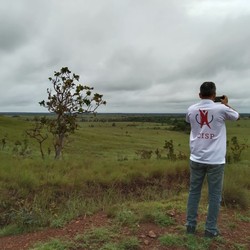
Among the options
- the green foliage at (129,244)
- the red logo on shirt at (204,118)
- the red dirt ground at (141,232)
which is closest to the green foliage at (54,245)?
the red dirt ground at (141,232)

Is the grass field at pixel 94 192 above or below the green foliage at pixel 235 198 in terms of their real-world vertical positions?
below

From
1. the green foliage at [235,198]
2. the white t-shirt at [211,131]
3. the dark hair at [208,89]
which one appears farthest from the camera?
the green foliage at [235,198]

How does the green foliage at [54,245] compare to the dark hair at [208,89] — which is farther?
the dark hair at [208,89]

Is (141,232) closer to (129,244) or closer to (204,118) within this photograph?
(129,244)

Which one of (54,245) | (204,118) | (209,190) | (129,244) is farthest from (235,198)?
(54,245)

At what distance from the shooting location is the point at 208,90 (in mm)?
5125

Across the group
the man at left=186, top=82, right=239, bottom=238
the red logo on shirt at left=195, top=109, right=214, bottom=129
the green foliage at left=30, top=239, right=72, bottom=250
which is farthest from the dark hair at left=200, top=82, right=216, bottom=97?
the green foliage at left=30, top=239, right=72, bottom=250

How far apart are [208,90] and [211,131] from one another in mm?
577

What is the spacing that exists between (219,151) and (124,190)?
600 cm

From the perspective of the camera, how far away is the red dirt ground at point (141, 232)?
5094mm

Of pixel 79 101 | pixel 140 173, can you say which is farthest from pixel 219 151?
pixel 79 101

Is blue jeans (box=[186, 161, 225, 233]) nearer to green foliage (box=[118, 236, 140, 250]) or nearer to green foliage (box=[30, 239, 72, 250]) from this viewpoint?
green foliage (box=[118, 236, 140, 250])

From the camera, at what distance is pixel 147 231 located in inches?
212

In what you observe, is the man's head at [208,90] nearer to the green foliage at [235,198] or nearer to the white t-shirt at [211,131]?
the white t-shirt at [211,131]
